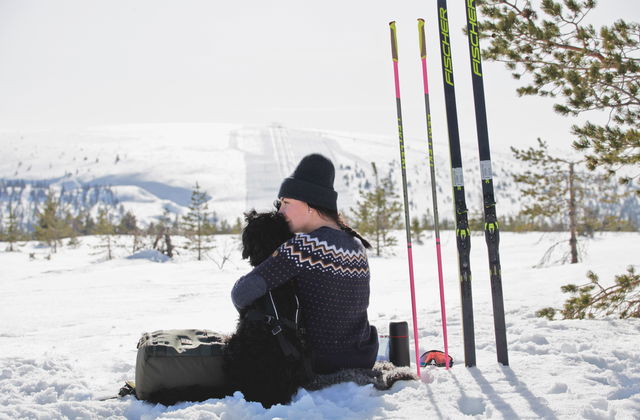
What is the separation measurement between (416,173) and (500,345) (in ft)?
500

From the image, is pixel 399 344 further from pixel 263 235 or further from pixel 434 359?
pixel 263 235

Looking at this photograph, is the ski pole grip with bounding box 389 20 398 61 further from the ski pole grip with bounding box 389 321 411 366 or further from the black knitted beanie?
the ski pole grip with bounding box 389 321 411 366

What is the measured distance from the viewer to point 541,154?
1030 cm

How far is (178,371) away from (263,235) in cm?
81

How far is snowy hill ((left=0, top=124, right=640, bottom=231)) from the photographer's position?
118750 millimetres

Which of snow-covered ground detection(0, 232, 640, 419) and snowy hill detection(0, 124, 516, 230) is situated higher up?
snowy hill detection(0, 124, 516, 230)

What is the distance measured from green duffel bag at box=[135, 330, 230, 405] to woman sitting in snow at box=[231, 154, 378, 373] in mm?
340

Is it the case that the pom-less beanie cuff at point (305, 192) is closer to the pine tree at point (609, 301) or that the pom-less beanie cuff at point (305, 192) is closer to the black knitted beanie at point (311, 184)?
the black knitted beanie at point (311, 184)

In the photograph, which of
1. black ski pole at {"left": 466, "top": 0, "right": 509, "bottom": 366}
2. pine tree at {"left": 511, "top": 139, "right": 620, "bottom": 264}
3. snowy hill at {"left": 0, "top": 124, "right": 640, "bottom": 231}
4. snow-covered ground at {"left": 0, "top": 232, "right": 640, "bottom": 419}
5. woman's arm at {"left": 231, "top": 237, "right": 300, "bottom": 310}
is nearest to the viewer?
Answer: snow-covered ground at {"left": 0, "top": 232, "right": 640, "bottom": 419}

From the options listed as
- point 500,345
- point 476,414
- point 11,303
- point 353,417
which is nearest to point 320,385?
point 353,417

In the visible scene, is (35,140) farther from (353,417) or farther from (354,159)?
(353,417)

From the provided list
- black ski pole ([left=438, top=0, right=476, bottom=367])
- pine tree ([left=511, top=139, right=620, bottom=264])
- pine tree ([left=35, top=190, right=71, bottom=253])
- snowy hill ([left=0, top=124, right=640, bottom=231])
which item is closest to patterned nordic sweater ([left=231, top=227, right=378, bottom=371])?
black ski pole ([left=438, top=0, right=476, bottom=367])

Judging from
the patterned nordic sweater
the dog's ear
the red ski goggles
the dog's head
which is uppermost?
the dog's ear

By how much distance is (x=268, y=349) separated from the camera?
7.53 feet
